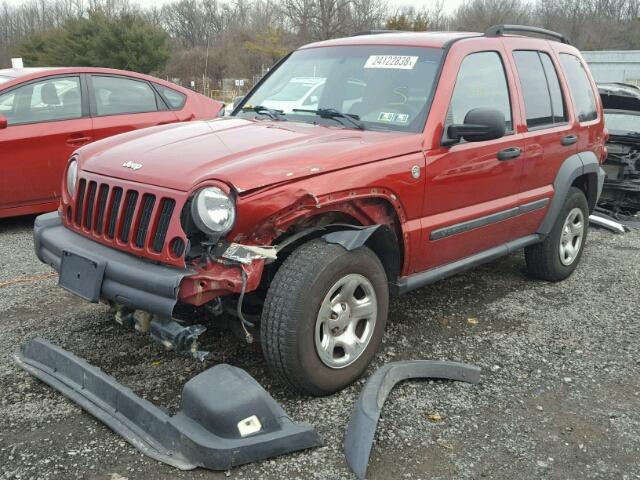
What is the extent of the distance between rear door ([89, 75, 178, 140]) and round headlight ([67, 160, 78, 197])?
123 inches

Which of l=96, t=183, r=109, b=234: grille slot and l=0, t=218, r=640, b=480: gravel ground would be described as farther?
l=96, t=183, r=109, b=234: grille slot

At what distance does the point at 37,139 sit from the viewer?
6.22 m

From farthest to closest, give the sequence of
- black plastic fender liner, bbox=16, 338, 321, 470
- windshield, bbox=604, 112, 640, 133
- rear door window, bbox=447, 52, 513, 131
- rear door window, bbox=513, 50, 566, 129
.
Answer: windshield, bbox=604, 112, 640, 133
rear door window, bbox=513, 50, 566, 129
rear door window, bbox=447, 52, 513, 131
black plastic fender liner, bbox=16, 338, 321, 470

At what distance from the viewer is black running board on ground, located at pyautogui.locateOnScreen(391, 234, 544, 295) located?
3730 mm

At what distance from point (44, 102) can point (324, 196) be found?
450 cm

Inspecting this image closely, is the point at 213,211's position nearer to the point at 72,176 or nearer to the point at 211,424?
the point at 211,424

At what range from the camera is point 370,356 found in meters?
3.44

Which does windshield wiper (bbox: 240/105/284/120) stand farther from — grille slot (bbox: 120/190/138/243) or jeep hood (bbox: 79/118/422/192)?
grille slot (bbox: 120/190/138/243)

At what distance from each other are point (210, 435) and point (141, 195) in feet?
3.84

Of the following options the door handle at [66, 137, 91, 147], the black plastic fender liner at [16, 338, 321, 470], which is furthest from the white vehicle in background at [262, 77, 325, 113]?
the door handle at [66, 137, 91, 147]

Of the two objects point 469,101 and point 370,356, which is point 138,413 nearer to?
point 370,356

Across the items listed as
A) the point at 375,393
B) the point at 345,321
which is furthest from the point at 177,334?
the point at 375,393

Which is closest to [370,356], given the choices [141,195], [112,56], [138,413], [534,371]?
[534,371]

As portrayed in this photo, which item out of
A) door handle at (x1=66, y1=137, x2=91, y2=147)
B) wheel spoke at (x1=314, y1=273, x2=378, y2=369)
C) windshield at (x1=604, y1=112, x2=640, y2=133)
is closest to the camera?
wheel spoke at (x1=314, y1=273, x2=378, y2=369)
